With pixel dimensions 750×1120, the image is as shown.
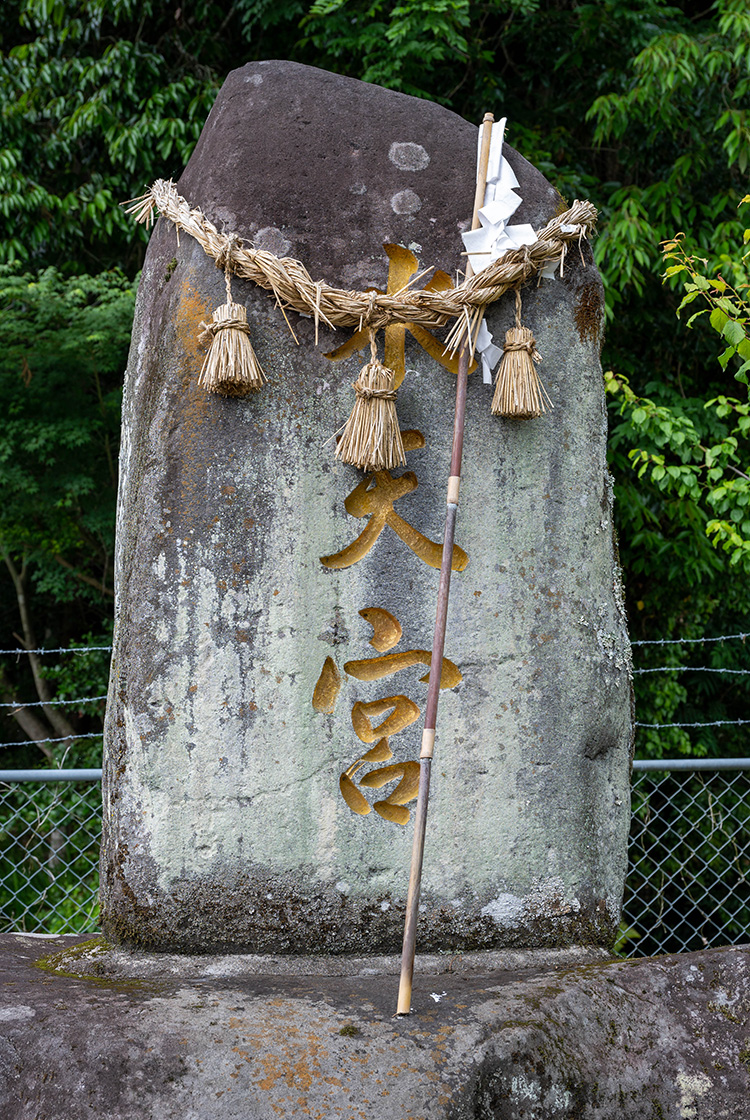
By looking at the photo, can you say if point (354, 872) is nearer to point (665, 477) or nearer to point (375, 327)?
point (375, 327)

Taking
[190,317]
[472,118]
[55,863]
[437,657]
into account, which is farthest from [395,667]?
[472,118]

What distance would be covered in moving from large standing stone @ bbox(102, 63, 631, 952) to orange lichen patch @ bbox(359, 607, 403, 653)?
1cm

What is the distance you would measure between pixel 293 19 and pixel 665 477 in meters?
3.39

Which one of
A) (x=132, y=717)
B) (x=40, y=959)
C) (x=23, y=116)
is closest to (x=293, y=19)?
(x=23, y=116)

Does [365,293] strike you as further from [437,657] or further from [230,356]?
[437,657]

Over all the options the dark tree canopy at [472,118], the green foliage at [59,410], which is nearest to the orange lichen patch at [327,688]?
the dark tree canopy at [472,118]

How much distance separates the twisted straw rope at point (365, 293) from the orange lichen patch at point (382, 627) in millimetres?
612

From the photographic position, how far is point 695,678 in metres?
5.32

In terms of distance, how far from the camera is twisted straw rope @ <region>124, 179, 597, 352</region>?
2.07 metres

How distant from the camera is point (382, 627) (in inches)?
82.5

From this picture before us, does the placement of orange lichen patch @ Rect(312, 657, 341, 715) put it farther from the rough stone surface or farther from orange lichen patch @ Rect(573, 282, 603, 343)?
orange lichen patch @ Rect(573, 282, 603, 343)

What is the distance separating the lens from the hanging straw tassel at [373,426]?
2.01 meters

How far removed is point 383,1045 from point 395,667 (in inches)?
30.4

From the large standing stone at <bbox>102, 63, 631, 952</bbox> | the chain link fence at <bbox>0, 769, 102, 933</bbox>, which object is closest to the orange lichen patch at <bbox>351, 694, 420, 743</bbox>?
the large standing stone at <bbox>102, 63, 631, 952</bbox>
